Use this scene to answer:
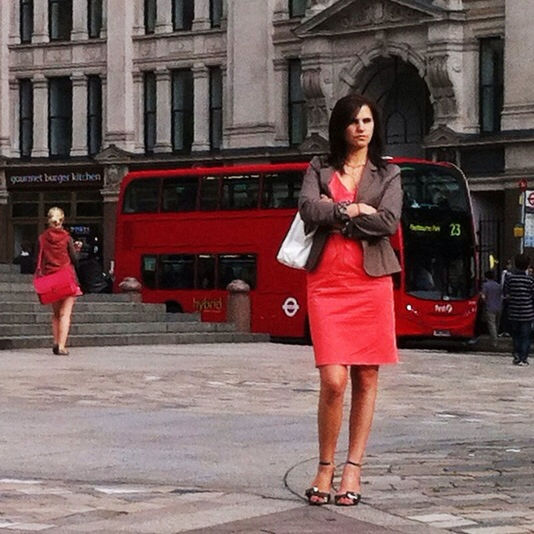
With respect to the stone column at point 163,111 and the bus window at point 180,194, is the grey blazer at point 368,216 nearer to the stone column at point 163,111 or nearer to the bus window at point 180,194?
the bus window at point 180,194

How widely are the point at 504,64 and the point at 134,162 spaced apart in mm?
13881

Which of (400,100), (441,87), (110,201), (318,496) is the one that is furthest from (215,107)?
(318,496)

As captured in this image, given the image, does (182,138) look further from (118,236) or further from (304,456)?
(304,456)

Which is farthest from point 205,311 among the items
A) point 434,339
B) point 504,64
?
point 504,64

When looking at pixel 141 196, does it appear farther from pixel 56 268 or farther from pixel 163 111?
pixel 163 111

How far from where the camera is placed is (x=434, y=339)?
3778 centimetres

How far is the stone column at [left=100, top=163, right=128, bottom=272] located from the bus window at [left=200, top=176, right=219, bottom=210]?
58.4ft

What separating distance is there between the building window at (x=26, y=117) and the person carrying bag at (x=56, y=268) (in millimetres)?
36686

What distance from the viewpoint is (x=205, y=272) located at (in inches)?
1583

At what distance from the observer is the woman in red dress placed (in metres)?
8.88

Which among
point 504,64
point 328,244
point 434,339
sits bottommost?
point 434,339

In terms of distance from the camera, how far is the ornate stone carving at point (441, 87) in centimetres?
5008

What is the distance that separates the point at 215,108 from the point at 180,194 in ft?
56.0

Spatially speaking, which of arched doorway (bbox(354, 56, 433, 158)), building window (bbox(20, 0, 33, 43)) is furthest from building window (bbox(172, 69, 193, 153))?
arched doorway (bbox(354, 56, 433, 158))
